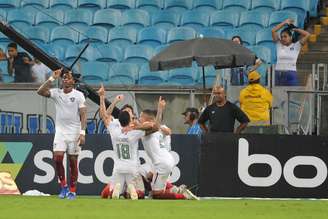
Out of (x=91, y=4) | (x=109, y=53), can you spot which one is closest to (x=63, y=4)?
(x=91, y=4)

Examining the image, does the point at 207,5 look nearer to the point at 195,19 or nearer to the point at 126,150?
the point at 195,19

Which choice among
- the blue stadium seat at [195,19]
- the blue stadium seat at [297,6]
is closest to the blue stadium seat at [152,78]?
the blue stadium seat at [195,19]

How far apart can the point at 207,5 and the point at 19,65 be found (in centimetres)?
609

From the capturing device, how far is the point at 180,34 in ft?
79.1

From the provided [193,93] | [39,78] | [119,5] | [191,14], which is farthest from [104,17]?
[193,93]

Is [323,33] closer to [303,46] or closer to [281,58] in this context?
[303,46]

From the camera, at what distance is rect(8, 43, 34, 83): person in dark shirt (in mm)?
21219

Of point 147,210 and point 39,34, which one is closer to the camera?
point 147,210

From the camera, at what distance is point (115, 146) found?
17.3 m

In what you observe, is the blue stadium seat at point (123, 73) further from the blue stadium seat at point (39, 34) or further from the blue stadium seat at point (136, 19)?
the blue stadium seat at point (39, 34)

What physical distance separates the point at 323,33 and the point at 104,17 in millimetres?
5644

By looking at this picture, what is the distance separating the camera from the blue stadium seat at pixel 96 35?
80.3 ft

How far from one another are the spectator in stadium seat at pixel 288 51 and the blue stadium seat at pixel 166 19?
3.68 meters

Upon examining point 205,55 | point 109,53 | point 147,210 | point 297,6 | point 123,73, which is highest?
point 297,6
